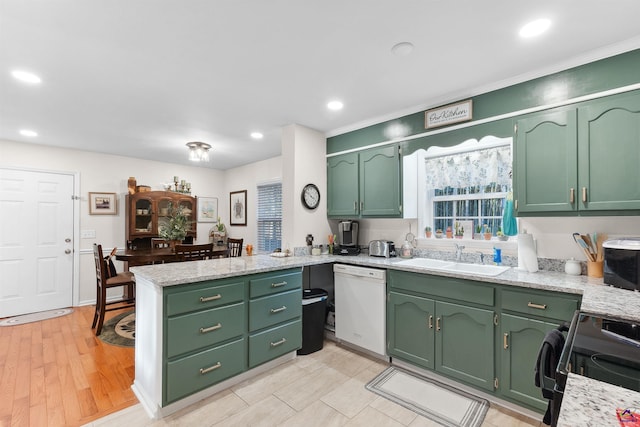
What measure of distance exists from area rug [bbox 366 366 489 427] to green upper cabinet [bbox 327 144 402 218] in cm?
151

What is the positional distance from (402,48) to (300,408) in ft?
8.38

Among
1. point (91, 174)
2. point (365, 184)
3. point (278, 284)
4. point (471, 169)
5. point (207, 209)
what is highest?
point (91, 174)

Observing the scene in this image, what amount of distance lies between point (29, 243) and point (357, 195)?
15.1ft

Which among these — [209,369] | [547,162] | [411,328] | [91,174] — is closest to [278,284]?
[209,369]

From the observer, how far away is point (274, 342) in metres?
2.54

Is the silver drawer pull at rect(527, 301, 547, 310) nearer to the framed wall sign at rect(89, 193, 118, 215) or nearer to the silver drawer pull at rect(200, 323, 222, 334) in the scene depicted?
the silver drawer pull at rect(200, 323, 222, 334)

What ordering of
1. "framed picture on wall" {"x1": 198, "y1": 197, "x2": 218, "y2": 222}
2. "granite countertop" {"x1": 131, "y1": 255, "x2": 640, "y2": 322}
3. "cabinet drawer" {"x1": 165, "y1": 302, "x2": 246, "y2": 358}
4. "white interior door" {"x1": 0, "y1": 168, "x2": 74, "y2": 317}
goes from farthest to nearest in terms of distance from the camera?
"framed picture on wall" {"x1": 198, "y1": 197, "x2": 218, "y2": 222}
"white interior door" {"x1": 0, "y1": 168, "x2": 74, "y2": 317}
"cabinet drawer" {"x1": 165, "y1": 302, "x2": 246, "y2": 358}
"granite countertop" {"x1": 131, "y1": 255, "x2": 640, "y2": 322}

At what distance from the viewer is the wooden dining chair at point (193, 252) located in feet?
11.2

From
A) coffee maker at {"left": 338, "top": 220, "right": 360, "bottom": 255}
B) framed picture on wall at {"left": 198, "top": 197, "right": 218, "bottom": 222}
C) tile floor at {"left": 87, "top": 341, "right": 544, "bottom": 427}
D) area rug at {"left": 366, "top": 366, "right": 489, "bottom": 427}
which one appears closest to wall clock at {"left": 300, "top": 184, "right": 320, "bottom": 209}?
coffee maker at {"left": 338, "top": 220, "right": 360, "bottom": 255}

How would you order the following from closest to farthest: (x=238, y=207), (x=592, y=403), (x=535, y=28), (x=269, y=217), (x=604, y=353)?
1. (x=592, y=403)
2. (x=604, y=353)
3. (x=535, y=28)
4. (x=269, y=217)
5. (x=238, y=207)

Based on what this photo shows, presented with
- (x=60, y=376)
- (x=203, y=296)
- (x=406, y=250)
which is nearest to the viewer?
(x=203, y=296)

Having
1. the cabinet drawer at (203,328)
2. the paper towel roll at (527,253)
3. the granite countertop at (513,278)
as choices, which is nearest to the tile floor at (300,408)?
the cabinet drawer at (203,328)

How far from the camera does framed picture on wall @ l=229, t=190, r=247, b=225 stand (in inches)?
224

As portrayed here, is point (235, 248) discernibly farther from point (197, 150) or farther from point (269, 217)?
point (197, 150)
